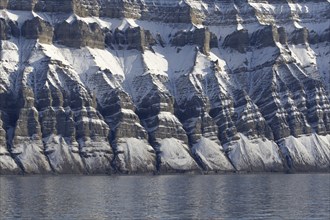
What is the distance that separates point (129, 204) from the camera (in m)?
193

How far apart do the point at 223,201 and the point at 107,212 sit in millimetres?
31463

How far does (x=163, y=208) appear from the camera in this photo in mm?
184125

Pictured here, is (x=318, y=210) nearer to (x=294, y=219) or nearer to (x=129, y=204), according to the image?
(x=294, y=219)

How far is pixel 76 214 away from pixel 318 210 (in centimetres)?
4134

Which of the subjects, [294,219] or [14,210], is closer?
[294,219]

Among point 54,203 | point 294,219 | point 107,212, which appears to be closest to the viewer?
point 294,219

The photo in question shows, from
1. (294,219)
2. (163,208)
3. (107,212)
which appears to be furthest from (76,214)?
(294,219)

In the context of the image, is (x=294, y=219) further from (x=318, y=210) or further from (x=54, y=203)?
(x=54, y=203)

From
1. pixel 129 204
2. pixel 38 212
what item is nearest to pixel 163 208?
pixel 129 204

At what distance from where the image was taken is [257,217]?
169 m

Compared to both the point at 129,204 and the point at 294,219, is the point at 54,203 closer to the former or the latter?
the point at 129,204

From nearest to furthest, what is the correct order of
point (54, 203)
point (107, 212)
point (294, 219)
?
point (294, 219) < point (107, 212) < point (54, 203)

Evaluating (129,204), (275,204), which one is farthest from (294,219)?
(129,204)

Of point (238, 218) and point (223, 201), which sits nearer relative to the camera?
point (238, 218)
